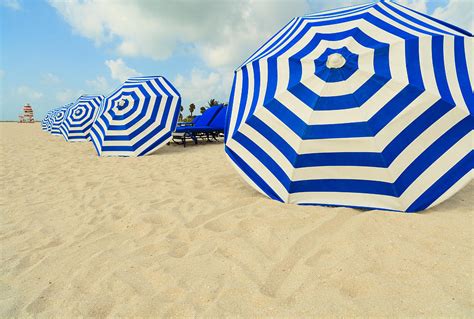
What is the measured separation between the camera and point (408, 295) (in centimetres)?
135

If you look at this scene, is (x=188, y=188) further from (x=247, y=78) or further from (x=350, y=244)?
(x=350, y=244)

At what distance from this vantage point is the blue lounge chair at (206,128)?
7707mm

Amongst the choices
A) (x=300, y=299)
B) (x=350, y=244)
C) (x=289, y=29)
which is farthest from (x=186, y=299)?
(x=289, y=29)

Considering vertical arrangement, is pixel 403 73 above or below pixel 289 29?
below

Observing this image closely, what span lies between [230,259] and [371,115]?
1.56m

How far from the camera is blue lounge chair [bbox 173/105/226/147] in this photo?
771 cm

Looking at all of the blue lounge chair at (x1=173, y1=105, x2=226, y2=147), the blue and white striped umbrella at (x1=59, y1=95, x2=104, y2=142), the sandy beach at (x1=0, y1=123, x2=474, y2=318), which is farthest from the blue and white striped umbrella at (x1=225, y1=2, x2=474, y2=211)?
the blue and white striped umbrella at (x1=59, y1=95, x2=104, y2=142)

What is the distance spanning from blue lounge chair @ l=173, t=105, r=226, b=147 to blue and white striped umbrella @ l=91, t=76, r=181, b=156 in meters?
1.28

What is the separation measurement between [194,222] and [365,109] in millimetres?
1683

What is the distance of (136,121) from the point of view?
6.13 metres

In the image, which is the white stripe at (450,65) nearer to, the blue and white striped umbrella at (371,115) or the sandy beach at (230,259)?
the blue and white striped umbrella at (371,115)

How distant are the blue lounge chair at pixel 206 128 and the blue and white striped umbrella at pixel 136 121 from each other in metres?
1.28

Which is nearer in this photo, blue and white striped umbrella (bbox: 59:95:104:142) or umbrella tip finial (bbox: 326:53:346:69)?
umbrella tip finial (bbox: 326:53:346:69)

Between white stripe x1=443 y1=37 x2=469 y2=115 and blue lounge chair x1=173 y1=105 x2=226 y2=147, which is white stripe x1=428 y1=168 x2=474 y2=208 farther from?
blue lounge chair x1=173 y1=105 x2=226 y2=147
